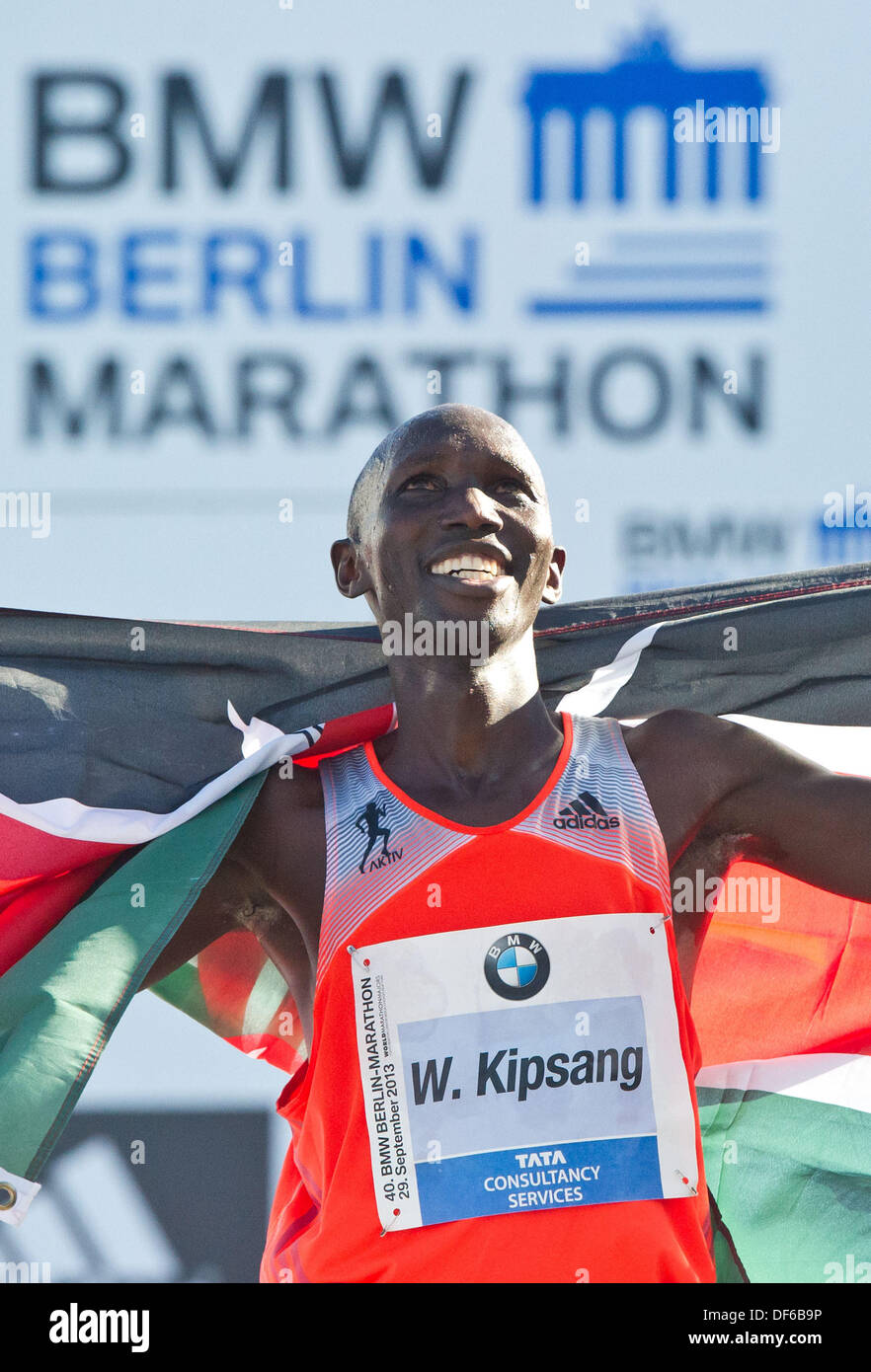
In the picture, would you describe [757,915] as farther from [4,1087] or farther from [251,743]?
[4,1087]

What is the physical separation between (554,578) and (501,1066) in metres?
1.47

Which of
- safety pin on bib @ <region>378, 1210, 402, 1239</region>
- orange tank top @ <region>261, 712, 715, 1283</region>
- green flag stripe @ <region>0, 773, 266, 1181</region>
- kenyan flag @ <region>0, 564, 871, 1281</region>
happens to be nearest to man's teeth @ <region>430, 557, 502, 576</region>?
kenyan flag @ <region>0, 564, 871, 1281</region>

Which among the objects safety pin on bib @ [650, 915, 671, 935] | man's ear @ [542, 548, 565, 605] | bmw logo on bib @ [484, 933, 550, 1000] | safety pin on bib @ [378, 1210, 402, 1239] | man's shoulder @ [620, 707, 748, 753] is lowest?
safety pin on bib @ [378, 1210, 402, 1239]

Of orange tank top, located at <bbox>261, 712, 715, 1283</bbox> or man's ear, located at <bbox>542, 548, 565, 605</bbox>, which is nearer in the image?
orange tank top, located at <bbox>261, 712, 715, 1283</bbox>

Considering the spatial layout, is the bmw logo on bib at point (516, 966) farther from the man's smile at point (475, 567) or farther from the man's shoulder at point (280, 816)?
the man's smile at point (475, 567)

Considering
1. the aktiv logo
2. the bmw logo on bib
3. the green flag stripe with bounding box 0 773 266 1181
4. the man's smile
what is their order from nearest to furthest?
the green flag stripe with bounding box 0 773 266 1181 < the bmw logo on bib < the aktiv logo < the man's smile

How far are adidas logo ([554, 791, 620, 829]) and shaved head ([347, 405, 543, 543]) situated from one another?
0.99m

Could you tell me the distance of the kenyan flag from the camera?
4195 millimetres

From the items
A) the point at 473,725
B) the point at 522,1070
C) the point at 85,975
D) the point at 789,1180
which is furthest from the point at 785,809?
the point at 85,975

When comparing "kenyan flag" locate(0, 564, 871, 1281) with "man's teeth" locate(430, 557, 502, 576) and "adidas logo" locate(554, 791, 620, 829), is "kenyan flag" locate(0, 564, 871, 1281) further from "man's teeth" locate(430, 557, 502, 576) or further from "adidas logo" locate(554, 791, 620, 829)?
"adidas logo" locate(554, 791, 620, 829)

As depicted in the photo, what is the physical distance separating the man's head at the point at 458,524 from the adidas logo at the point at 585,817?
0.52 m

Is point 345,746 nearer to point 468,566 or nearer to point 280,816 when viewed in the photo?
point 280,816

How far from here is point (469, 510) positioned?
4168 millimetres

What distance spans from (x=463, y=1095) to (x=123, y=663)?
1845 mm
